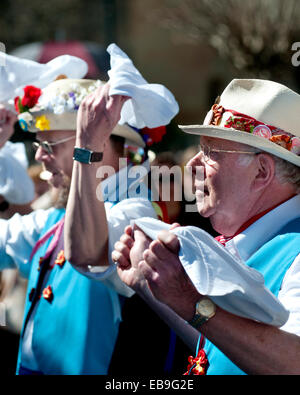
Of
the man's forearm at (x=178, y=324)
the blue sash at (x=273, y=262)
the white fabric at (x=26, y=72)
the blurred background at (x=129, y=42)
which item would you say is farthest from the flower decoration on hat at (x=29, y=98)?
the blurred background at (x=129, y=42)

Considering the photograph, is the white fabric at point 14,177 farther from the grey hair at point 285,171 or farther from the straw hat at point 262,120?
the grey hair at point 285,171

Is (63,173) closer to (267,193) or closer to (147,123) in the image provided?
(147,123)

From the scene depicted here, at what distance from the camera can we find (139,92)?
233cm

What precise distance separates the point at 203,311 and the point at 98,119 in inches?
42.8

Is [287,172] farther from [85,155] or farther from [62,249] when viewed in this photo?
[62,249]

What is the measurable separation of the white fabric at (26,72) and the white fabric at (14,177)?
0.73 meters

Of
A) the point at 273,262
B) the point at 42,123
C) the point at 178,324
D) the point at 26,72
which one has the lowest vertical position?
the point at 178,324

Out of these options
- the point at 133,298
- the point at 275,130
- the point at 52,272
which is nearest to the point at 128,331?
the point at 133,298

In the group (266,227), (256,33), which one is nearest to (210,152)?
(266,227)

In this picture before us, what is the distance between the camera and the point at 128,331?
261 centimetres

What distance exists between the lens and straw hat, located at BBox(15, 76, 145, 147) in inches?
111

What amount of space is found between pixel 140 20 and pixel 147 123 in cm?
1032

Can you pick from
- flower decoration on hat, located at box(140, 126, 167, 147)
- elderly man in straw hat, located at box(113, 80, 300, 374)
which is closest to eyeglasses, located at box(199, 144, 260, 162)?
elderly man in straw hat, located at box(113, 80, 300, 374)
